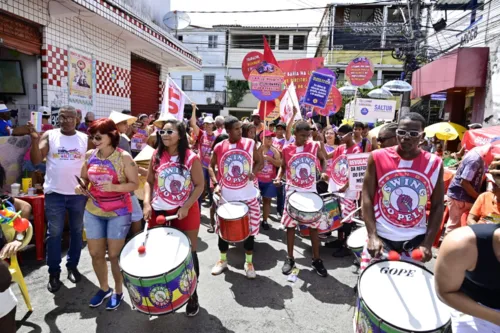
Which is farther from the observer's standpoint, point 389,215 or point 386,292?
point 389,215

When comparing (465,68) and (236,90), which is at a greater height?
(236,90)

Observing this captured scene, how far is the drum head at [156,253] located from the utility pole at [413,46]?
14.2 meters

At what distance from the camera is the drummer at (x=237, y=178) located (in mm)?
4590

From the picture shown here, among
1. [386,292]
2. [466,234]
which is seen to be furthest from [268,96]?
[466,234]

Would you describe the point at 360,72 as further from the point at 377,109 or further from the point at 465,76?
the point at 377,109

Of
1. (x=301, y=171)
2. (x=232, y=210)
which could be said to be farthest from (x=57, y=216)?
(x=301, y=171)

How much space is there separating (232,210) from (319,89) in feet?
15.0

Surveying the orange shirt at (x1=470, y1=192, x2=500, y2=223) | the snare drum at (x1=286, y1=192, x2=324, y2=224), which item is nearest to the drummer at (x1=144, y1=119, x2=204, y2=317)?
the snare drum at (x1=286, y1=192, x2=324, y2=224)

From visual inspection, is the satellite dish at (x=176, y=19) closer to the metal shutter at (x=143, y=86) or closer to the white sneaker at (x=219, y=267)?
the metal shutter at (x=143, y=86)

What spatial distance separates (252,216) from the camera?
15.1ft

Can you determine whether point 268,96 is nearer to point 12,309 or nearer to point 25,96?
point 25,96

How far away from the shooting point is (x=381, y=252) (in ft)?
8.78

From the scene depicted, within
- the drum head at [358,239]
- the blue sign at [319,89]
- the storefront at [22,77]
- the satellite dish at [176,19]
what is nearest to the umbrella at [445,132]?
the blue sign at [319,89]

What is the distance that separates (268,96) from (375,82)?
27.8 metres
